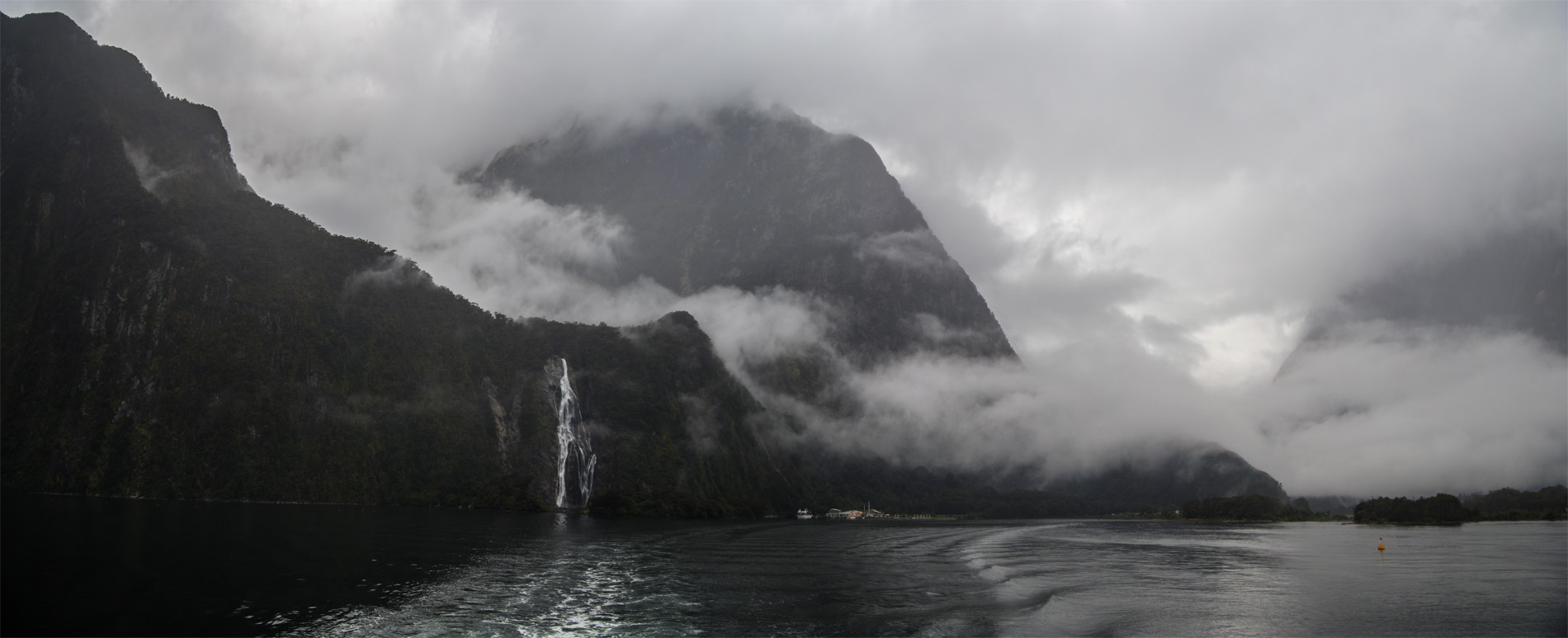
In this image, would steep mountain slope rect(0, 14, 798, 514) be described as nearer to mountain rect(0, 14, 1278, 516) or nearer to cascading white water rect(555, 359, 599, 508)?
mountain rect(0, 14, 1278, 516)

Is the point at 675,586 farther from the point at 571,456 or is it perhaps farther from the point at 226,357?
the point at 571,456

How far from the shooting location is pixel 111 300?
136 metres

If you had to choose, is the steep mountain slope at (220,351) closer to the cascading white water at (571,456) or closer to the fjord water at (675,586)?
the cascading white water at (571,456)

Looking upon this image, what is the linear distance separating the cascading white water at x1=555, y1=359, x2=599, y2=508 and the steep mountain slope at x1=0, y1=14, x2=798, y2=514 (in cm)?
240

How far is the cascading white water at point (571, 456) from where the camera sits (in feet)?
553

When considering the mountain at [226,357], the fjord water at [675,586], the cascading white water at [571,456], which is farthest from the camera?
the cascading white water at [571,456]

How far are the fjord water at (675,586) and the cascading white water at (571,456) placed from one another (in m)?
90.7

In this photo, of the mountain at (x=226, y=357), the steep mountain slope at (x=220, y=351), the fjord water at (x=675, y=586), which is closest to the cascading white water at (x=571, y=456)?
the mountain at (x=226, y=357)

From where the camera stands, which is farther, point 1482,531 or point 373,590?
point 1482,531

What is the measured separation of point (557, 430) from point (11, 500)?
102m

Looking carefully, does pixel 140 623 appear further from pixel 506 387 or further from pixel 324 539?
pixel 506 387

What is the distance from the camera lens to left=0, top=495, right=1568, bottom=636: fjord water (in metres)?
31.9

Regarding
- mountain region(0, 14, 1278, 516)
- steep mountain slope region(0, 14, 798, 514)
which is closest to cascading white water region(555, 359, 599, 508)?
mountain region(0, 14, 1278, 516)

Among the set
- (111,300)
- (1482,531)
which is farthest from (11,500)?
(1482,531)
